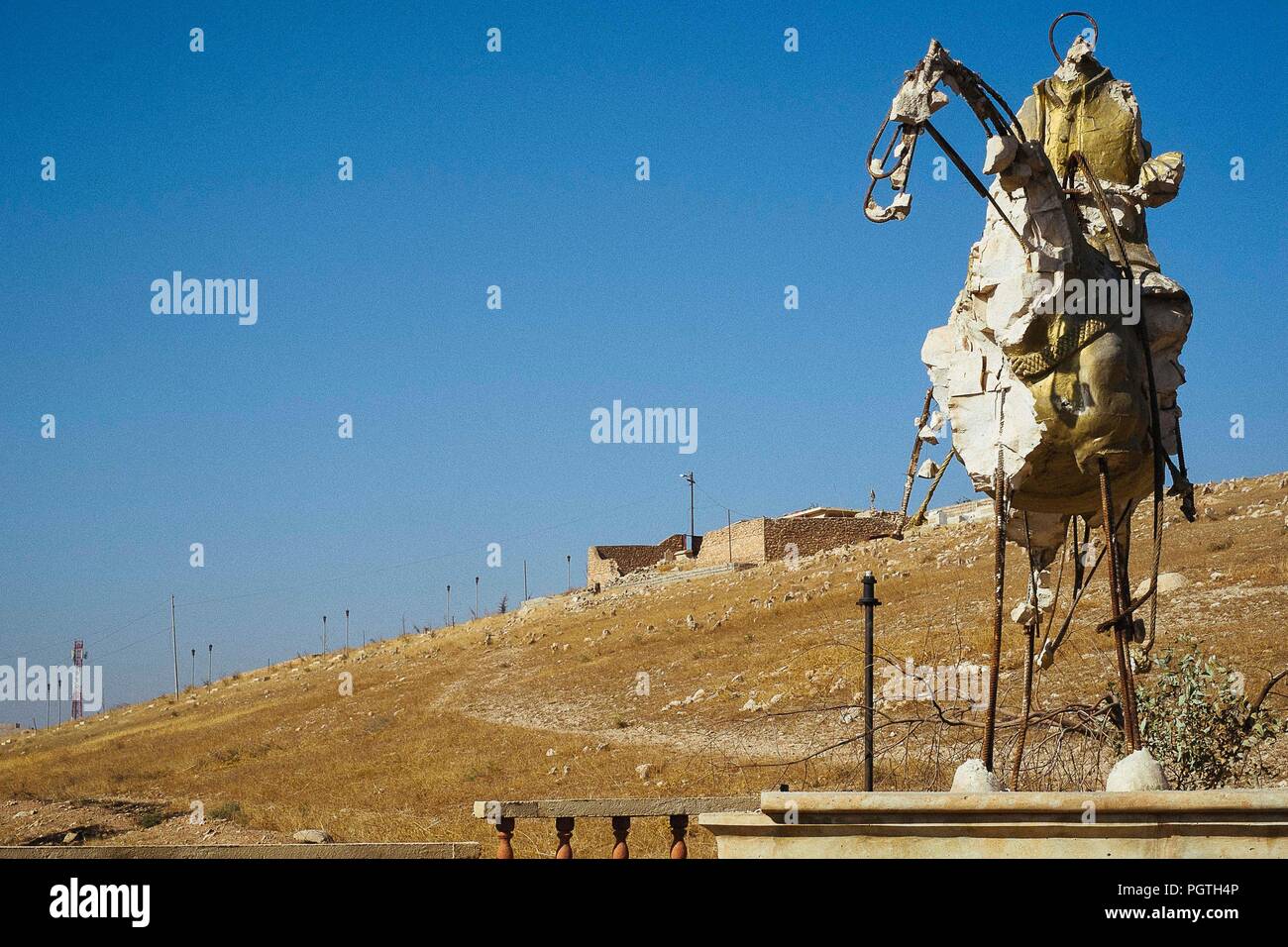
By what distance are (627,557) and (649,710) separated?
104 feet

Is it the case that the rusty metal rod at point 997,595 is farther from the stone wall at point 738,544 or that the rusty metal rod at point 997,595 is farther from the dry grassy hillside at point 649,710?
the stone wall at point 738,544

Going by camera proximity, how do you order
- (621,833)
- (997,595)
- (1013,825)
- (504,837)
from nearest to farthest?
(1013,825)
(504,837)
(621,833)
(997,595)

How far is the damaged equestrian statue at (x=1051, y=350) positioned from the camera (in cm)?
706

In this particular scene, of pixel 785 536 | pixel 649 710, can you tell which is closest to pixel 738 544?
pixel 785 536

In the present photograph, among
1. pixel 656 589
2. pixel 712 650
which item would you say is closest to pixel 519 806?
pixel 712 650

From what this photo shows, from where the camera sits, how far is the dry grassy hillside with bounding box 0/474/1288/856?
15.5 metres

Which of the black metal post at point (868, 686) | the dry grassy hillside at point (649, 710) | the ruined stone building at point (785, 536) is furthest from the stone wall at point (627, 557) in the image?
the black metal post at point (868, 686)

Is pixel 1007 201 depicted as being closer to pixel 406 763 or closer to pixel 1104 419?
pixel 1104 419

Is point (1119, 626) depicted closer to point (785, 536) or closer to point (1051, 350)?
point (1051, 350)

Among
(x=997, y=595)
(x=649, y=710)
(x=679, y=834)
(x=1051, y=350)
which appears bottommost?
(x=649, y=710)

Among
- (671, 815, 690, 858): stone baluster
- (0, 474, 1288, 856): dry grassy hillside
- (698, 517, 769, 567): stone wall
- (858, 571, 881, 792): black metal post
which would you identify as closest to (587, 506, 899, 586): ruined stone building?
(698, 517, 769, 567): stone wall

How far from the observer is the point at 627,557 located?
53.7 meters

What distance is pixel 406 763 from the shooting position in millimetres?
20281
